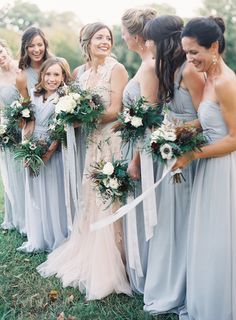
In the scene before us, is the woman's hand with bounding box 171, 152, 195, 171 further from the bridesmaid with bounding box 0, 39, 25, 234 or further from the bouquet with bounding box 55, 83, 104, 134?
the bridesmaid with bounding box 0, 39, 25, 234

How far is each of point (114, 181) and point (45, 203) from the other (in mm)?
2157

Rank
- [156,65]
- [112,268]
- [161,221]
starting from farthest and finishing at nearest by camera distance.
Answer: [112,268] → [161,221] → [156,65]

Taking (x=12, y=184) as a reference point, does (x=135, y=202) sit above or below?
above

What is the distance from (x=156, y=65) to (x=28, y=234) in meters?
3.33

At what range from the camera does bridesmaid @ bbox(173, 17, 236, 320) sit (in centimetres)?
353

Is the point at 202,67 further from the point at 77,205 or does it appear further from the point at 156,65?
the point at 77,205

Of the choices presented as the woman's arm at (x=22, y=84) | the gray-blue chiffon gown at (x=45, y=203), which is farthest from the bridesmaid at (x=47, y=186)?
the woman's arm at (x=22, y=84)

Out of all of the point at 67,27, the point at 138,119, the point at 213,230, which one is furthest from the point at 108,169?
the point at 67,27

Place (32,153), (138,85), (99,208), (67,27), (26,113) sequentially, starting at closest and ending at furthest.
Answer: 1. (138,85)
2. (99,208)
3. (32,153)
4. (26,113)
5. (67,27)

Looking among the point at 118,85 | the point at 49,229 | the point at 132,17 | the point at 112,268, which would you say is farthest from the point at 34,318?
the point at 132,17

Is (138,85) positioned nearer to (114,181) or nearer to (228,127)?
(114,181)

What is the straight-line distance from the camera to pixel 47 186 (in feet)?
20.5

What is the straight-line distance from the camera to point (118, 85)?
499 centimetres

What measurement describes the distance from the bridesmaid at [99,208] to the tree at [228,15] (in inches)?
552
